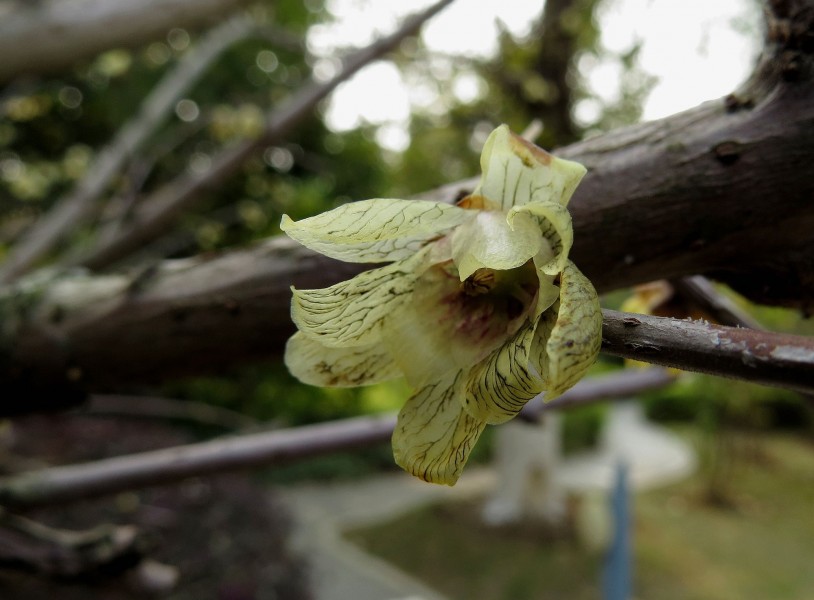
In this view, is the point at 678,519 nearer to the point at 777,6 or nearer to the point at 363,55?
the point at 363,55

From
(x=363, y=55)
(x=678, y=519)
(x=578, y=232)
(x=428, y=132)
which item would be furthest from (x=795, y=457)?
(x=578, y=232)

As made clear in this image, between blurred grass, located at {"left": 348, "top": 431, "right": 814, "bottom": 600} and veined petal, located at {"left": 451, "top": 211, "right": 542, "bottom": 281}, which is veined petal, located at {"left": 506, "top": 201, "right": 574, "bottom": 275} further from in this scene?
blurred grass, located at {"left": 348, "top": 431, "right": 814, "bottom": 600}

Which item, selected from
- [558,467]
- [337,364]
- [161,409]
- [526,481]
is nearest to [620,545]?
[337,364]

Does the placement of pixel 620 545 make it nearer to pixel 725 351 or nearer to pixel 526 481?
pixel 725 351

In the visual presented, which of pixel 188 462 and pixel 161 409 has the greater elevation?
pixel 188 462

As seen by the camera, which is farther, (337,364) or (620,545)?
(620,545)

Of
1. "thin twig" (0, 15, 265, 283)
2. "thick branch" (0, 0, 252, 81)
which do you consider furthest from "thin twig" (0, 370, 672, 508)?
"thick branch" (0, 0, 252, 81)
